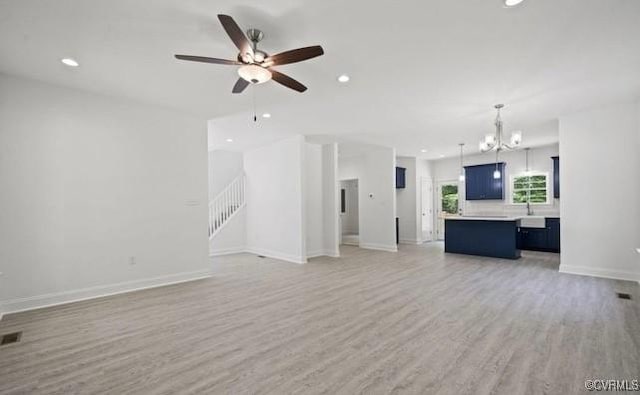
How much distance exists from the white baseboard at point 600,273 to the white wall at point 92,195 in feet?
21.6

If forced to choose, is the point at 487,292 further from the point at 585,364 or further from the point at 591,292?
the point at 585,364

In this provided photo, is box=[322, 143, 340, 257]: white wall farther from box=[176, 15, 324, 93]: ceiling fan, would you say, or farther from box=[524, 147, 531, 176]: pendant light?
box=[524, 147, 531, 176]: pendant light

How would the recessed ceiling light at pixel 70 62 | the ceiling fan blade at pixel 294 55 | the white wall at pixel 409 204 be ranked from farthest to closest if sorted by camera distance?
1. the white wall at pixel 409 204
2. the recessed ceiling light at pixel 70 62
3. the ceiling fan blade at pixel 294 55

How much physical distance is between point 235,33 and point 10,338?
11.9ft

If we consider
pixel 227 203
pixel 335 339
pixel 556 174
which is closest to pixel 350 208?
pixel 227 203

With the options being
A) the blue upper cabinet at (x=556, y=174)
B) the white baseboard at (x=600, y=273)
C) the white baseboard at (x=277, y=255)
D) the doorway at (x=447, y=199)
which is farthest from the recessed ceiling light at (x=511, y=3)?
the doorway at (x=447, y=199)

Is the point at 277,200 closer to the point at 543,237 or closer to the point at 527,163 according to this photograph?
the point at 543,237

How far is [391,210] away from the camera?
8.20 m

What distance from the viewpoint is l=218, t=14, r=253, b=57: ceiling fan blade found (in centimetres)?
204

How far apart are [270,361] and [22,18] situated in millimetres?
3635

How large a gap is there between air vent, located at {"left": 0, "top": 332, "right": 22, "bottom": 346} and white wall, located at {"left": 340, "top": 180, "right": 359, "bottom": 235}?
10106 millimetres

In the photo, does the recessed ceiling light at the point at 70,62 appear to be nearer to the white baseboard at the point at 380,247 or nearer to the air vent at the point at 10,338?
the air vent at the point at 10,338

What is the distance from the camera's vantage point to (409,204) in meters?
9.80

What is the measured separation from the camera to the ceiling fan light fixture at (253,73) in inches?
106
